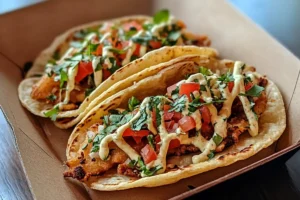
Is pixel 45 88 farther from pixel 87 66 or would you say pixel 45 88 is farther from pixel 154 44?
pixel 154 44

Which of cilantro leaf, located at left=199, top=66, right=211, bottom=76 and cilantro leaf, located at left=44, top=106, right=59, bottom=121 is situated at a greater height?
cilantro leaf, located at left=199, top=66, right=211, bottom=76

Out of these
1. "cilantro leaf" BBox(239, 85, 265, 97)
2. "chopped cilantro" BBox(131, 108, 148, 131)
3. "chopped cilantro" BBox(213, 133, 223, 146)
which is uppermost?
"cilantro leaf" BBox(239, 85, 265, 97)

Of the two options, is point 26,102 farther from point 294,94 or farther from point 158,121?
point 294,94

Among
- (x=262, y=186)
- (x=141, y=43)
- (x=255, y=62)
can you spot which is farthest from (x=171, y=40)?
(x=262, y=186)

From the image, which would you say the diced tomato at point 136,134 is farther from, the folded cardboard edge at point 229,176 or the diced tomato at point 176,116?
the folded cardboard edge at point 229,176

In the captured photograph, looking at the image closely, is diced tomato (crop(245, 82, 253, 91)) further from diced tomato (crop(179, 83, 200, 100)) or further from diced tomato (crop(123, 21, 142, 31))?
diced tomato (crop(123, 21, 142, 31))

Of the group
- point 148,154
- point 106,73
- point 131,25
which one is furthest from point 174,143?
point 131,25

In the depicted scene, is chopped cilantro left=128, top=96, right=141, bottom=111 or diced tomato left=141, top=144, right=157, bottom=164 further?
chopped cilantro left=128, top=96, right=141, bottom=111

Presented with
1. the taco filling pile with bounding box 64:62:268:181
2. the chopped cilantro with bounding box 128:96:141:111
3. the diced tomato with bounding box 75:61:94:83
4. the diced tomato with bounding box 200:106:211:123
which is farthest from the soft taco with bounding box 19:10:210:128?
the diced tomato with bounding box 200:106:211:123
